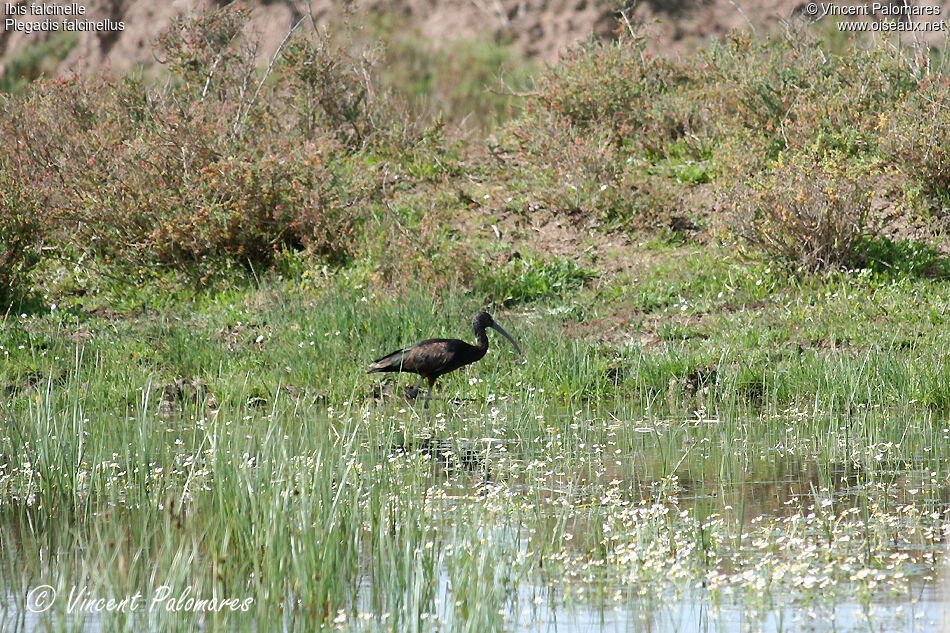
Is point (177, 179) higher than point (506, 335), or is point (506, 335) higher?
point (177, 179)

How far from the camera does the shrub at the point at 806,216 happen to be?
12133mm

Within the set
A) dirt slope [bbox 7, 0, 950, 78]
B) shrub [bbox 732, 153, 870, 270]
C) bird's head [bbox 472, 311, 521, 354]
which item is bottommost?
bird's head [bbox 472, 311, 521, 354]

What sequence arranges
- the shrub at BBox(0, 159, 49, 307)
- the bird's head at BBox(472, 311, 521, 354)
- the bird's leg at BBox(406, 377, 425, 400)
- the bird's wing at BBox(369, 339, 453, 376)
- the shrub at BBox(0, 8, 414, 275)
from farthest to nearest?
the shrub at BBox(0, 8, 414, 275)
the shrub at BBox(0, 159, 49, 307)
the bird's head at BBox(472, 311, 521, 354)
the bird's leg at BBox(406, 377, 425, 400)
the bird's wing at BBox(369, 339, 453, 376)

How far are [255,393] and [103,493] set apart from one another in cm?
375

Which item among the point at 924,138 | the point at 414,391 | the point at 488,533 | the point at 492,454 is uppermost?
the point at 924,138

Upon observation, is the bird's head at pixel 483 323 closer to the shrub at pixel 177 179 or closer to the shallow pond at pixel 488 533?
the shallow pond at pixel 488 533

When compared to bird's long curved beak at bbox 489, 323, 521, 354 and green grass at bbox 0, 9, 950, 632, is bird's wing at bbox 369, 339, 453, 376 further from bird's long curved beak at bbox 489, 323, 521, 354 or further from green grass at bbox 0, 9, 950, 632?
bird's long curved beak at bbox 489, 323, 521, 354

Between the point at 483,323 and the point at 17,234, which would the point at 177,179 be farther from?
the point at 483,323

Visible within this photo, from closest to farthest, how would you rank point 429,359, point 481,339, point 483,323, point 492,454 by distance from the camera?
point 492,454, point 429,359, point 481,339, point 483,323

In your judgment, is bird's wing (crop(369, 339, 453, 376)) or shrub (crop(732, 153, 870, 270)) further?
shrub (crop(732, 153, 870, 270))

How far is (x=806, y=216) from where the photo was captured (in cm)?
1217

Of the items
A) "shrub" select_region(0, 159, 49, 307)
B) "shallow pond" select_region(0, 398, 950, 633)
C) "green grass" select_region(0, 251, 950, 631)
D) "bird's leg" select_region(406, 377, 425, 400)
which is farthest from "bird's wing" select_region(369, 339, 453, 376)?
"shrub" select_region(0, 159, 49, 307)

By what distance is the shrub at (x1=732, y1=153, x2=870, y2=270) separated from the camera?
12133mm

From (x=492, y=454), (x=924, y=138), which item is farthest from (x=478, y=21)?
(x=492, y=454)
